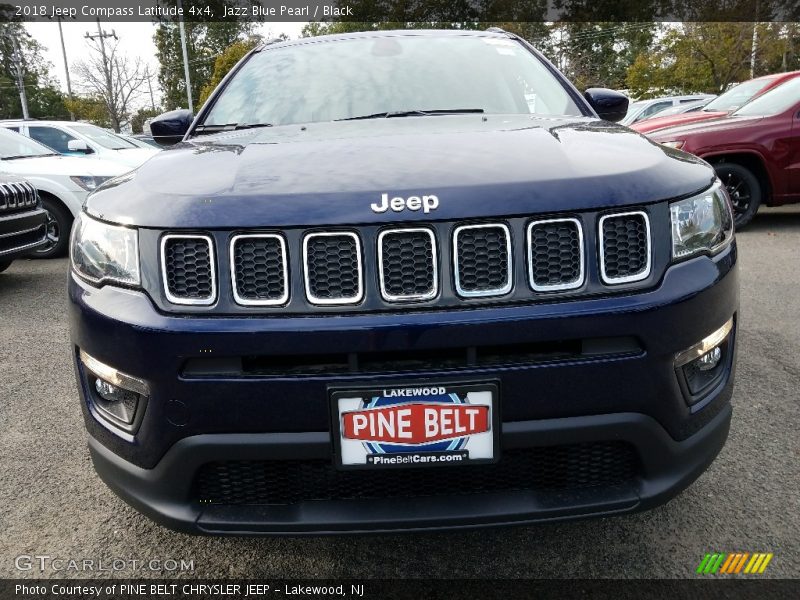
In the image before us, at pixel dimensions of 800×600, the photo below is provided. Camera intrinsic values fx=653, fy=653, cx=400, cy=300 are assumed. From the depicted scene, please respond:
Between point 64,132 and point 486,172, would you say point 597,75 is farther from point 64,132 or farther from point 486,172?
point 486,172

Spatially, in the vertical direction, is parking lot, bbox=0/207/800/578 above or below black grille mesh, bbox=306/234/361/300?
below

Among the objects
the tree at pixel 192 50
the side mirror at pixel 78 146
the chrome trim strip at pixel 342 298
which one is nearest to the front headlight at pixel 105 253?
the chrome trim strip at pixel 342 298

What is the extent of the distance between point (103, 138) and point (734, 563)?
28.4 feet

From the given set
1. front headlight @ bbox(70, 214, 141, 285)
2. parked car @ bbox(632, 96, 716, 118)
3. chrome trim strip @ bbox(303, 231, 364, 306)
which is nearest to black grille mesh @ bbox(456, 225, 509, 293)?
chrome trim strip @ bbox(303, 231, 364, 306)

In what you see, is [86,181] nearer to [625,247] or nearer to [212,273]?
[212,273]

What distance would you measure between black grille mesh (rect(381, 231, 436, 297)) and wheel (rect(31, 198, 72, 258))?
20.8ft

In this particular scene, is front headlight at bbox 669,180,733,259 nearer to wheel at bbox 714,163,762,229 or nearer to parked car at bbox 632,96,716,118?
wheel at bbox 714,163,762,229

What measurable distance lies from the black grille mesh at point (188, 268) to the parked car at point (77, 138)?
6860 mm

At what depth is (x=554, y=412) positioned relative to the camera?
4.82 feet

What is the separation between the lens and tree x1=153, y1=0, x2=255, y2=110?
4869 cm

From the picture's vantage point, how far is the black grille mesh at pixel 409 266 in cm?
145

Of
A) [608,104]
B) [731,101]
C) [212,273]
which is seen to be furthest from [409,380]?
[731,101]

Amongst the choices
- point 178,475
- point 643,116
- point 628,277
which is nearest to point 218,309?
point 178,475

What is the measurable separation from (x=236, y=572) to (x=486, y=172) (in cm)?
133
